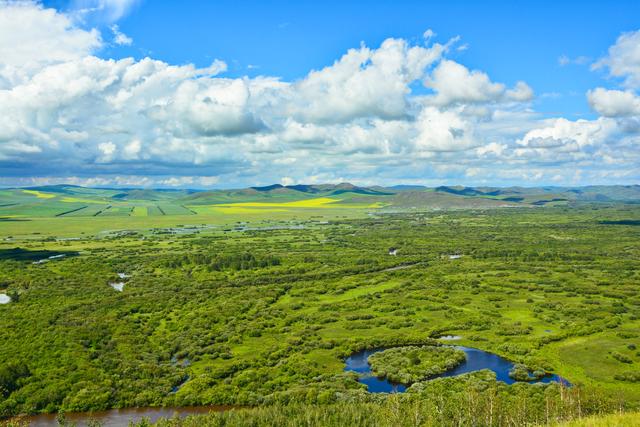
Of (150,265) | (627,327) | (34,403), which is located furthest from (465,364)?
(150,265)

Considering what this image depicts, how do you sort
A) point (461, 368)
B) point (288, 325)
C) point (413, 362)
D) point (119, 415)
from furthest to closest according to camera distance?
point (288, 325) → point (413, 362) → point (461, 368) → point (119, 415)

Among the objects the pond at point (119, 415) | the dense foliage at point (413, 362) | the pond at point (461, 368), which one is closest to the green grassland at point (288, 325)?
the pond at point (119, 415)

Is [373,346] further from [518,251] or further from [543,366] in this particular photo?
[518,251]

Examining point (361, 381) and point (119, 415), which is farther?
point (361, 381)

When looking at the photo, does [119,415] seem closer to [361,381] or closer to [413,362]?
[361,381]

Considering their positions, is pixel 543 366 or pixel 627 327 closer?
pixel 543 366

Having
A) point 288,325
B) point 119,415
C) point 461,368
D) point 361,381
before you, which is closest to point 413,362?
point 461,368

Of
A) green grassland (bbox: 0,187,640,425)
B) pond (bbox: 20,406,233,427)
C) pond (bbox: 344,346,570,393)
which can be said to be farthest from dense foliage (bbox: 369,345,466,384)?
pond (bbox: 20,406,233,427)
